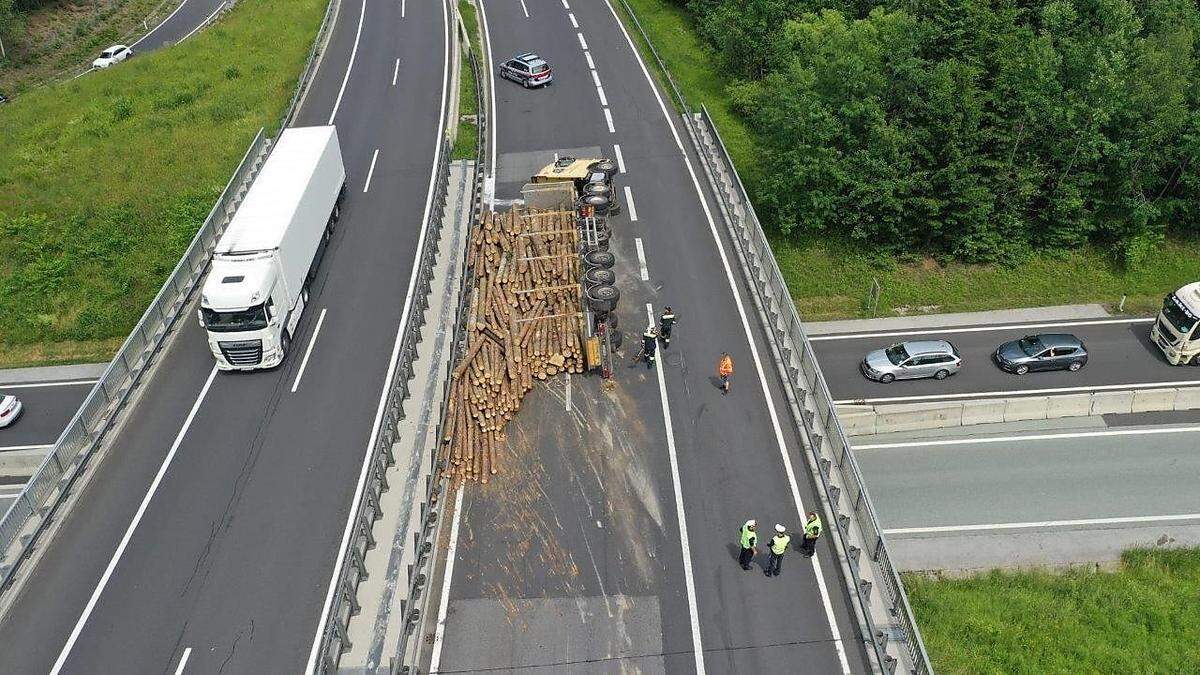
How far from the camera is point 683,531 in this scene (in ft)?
69.9

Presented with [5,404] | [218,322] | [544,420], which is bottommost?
[5,404]

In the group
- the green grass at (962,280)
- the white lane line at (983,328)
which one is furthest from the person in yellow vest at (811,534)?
the green grass at (962,280)

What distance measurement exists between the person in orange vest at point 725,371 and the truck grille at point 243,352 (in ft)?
46.5

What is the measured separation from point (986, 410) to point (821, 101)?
1711 centimetres

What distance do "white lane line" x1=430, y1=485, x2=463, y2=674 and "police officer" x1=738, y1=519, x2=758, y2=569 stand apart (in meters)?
7.09

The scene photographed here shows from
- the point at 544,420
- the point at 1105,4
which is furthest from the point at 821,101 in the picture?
the point at 544,420

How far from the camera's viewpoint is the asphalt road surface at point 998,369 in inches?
1367

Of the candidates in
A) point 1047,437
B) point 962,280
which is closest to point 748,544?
point 1047,437

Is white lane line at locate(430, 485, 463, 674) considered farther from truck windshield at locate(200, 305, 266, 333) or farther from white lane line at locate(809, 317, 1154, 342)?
white lane line at locate(809, 317, 1154, 342)

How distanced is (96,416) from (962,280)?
36931 millimetres

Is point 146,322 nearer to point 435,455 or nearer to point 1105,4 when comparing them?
point 435,455

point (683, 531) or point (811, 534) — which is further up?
point (811, 534)

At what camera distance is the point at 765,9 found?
168 feet

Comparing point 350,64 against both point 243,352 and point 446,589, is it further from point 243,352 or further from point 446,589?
point 446,589
